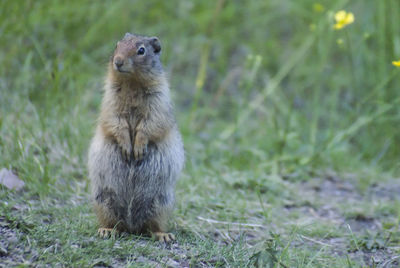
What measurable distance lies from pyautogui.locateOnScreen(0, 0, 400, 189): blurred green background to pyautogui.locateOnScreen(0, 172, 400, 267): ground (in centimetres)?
38

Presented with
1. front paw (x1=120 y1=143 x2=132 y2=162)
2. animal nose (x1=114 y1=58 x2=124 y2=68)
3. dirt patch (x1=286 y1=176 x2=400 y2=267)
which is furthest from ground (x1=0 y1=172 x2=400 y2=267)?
animal nose (x1=114 y1=58 x2=124 y2=68)

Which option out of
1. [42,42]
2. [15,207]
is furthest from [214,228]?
[42,42]

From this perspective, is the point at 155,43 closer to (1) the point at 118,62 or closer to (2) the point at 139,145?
(1) the point at 118,62

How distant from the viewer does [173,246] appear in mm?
3439

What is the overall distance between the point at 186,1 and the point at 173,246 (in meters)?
4.85

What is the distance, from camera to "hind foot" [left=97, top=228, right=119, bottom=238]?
11.1 ft

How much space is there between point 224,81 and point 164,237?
3.45 meters

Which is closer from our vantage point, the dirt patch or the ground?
the ground

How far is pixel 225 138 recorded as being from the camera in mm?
5762

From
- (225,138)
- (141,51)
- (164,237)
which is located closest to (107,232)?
(164,237)

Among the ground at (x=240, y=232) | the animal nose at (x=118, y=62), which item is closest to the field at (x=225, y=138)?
the ground at (x=240, y=232)

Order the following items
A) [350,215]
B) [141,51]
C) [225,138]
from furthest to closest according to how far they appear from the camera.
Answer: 1. [225,138]
2. [350,215]
3. [141,51]

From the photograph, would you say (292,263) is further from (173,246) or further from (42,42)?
(42,42)

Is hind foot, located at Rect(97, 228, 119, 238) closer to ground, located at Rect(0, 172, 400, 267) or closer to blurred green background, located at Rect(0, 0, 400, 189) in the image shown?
ground, located at Rect(0, 172, 400, 267)
